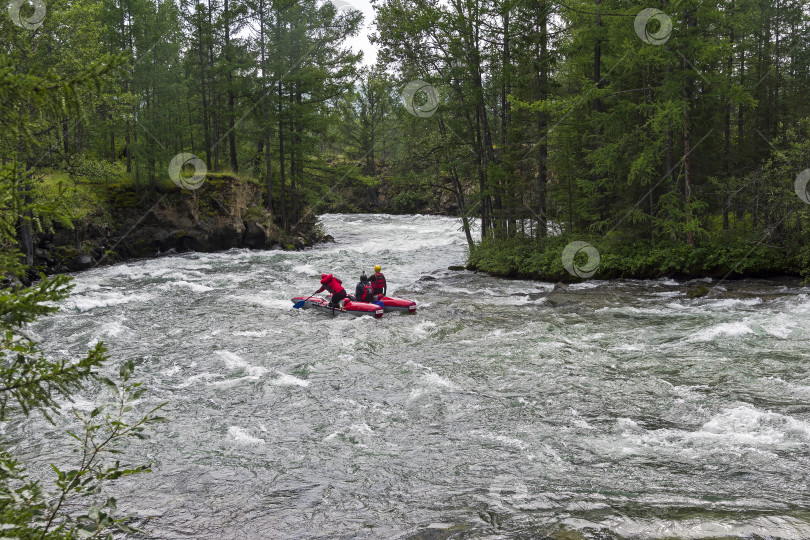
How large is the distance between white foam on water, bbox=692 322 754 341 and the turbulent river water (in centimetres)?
9

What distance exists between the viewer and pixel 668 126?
17297 millimetres

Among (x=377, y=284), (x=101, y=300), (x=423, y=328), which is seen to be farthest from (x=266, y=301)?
(x=423, y=328)

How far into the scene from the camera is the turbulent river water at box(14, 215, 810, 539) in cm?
550

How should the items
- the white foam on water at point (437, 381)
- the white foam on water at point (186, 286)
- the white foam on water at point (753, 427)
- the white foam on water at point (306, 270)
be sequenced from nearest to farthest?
the white foam on water at point (753, 427)
the white foam on water at point (437, 381)
the white foam on water at point (186, 286)
the white foam on water at point (306, 270)

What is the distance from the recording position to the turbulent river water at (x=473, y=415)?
550 cm

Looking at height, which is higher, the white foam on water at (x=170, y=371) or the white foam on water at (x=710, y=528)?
the white foam on water at (x=710, y=528)

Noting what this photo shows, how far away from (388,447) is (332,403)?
1874 mm

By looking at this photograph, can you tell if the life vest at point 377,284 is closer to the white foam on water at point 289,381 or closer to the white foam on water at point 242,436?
the white foam on water at point 289,381

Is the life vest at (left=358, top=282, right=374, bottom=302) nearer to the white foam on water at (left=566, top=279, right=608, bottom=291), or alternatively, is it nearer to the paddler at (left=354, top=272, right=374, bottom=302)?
the paddler at (left=354, top=272, right=374, bottom=302)

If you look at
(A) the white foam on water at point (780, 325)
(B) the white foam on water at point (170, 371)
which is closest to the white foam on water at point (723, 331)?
(A) the white foam on water at point (780, 325)

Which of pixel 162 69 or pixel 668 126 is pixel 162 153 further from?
pixel 668 126

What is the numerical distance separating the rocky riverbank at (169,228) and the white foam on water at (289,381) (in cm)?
1437

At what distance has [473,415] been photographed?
8227 millimetres

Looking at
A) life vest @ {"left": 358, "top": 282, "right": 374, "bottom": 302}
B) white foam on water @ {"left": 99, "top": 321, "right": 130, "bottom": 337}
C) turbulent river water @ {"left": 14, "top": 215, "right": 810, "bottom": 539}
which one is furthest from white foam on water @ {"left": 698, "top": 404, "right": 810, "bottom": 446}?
white foam on water @ {"left": 99, "top": 321, "right": 130, "bottom": 337}
